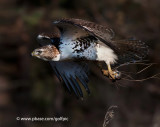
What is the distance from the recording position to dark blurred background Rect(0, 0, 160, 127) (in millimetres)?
9953

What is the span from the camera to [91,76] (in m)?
9.92

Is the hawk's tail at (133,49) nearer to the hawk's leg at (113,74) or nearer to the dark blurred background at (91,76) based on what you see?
the hawk's leg at (113,74)

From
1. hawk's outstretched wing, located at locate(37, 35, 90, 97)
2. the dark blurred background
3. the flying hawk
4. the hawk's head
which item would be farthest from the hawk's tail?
the dark blurred background

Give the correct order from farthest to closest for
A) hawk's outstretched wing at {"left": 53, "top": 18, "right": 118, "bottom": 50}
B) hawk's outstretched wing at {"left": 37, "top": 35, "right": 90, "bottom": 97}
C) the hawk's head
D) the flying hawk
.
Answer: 1. hawk's outstretched wing at {"left": 37, "top": 35, "right": 90, "bottom": 97}
2. the hawk's head
3. the flying hawk
4. hawk's outstretched wing at {"left": 53, "top": 18, "right": 118, "bottom": 50}

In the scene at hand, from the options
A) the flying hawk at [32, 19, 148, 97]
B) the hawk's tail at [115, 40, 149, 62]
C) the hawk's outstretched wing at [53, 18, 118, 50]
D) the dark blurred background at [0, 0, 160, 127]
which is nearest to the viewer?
the hawk's outstretched wing at [53, 18, 118, 50]

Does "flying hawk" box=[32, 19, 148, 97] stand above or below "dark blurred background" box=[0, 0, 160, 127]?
above

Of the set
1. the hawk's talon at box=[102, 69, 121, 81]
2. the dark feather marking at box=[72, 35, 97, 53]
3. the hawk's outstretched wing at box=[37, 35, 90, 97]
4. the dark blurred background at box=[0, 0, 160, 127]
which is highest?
the dark feather marking at box=[72, 35, 97, 53]

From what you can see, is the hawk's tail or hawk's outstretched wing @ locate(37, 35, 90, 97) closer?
the hawk's tail

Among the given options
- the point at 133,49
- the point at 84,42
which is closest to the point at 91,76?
the point at 133,49

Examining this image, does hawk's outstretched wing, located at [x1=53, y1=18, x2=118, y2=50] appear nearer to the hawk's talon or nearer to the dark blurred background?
the hawk's talon

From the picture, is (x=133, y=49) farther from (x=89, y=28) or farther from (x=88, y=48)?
(x=89, y=28)

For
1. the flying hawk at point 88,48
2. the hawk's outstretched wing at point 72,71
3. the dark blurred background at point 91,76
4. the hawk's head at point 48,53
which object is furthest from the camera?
the dark blurred background at point 91,76

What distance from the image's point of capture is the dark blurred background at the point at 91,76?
9.95 metres

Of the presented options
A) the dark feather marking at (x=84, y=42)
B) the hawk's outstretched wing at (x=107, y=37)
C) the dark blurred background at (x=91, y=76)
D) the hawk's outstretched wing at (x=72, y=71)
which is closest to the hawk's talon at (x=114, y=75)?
the hawk's outstretched wing at (x=107, y=37)
